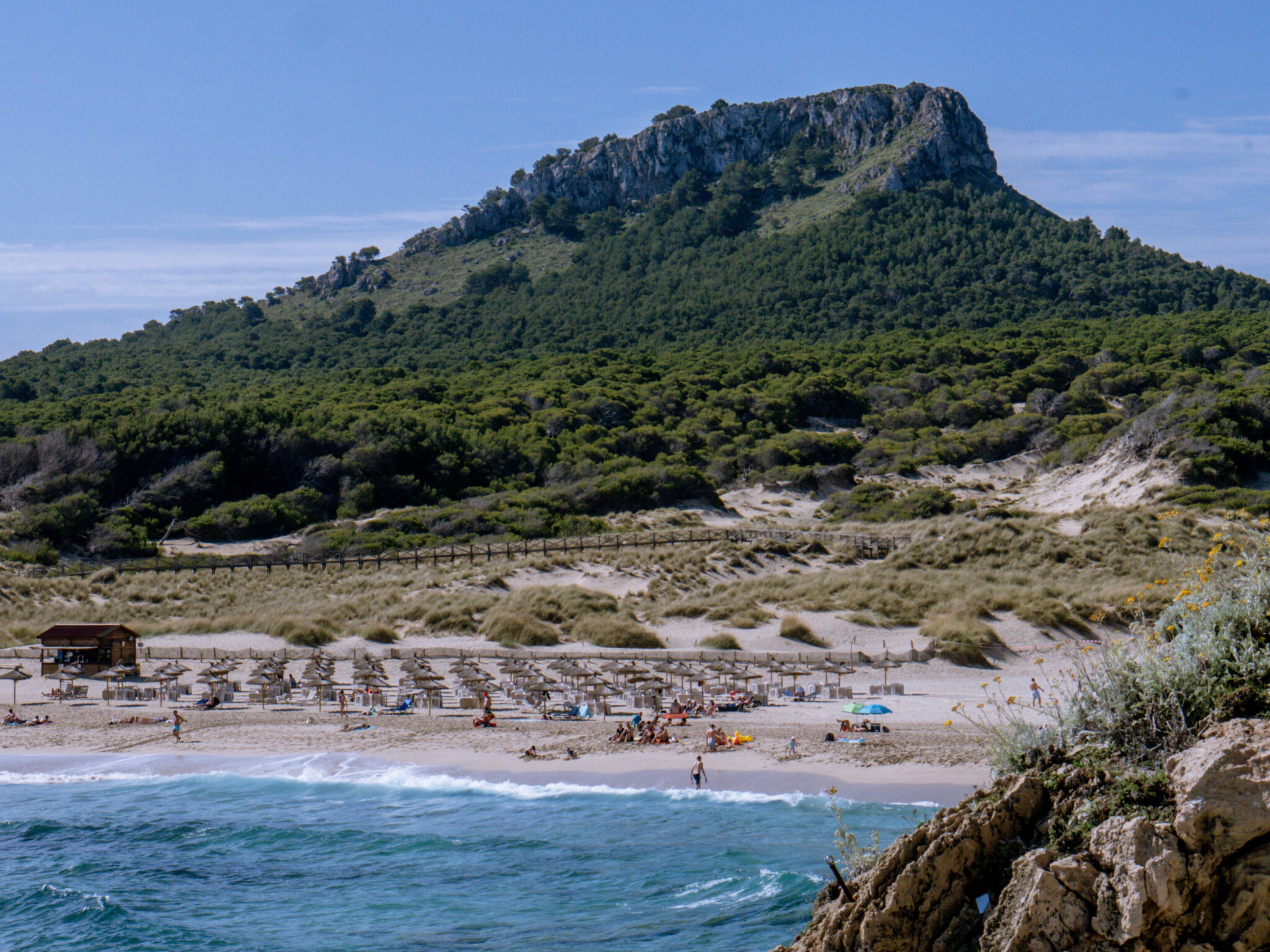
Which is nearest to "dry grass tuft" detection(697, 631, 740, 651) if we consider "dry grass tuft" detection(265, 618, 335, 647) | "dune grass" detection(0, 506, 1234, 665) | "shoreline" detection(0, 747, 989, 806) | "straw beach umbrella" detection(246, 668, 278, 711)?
"dune grass" detection(0, 506, 1234, 665)

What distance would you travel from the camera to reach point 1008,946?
510 cm

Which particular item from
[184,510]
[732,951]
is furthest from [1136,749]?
[184,510]

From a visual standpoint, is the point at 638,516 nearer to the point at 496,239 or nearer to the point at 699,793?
the point at 699,793

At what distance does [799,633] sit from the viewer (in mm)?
29078

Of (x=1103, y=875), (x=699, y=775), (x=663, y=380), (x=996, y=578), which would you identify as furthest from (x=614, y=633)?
(x=663, y=380)

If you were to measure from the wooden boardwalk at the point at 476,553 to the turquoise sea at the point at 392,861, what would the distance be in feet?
65.2

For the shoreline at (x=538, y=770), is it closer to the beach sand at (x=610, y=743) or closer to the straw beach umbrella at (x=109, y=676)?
the beach sand at (x=610, y=743)

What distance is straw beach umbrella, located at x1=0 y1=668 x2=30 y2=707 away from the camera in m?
25.1

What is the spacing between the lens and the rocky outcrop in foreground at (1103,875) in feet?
16.0

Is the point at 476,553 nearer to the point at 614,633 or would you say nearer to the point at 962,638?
the point at 614,633

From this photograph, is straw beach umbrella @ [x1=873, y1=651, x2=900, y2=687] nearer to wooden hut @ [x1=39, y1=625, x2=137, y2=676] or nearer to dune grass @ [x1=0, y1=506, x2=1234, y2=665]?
dune grass @ [x1=0, y1=506, x2=1234, y2=665]

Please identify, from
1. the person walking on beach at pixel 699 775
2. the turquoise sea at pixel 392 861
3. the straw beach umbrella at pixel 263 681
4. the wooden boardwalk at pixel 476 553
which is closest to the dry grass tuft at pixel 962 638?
the wooden boardwalk at pixel 476 553

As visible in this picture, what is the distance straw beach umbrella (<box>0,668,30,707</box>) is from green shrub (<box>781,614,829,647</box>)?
1865 cm

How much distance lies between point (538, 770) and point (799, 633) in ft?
39.4
